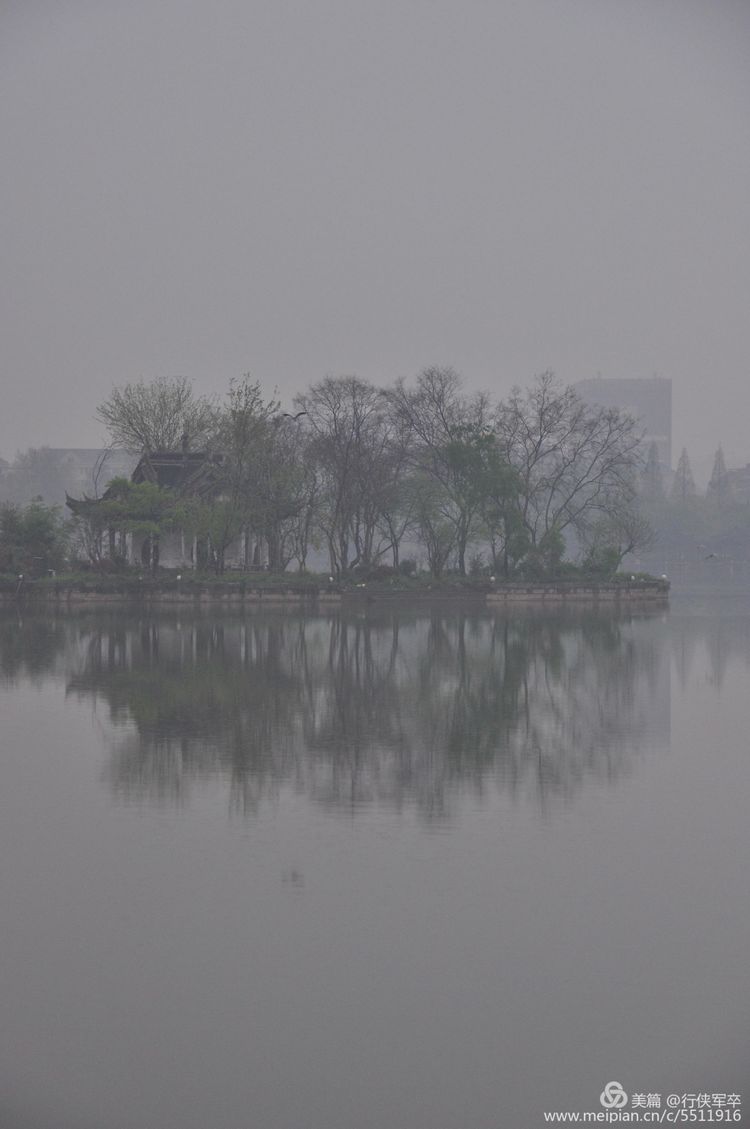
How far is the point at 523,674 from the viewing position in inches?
897

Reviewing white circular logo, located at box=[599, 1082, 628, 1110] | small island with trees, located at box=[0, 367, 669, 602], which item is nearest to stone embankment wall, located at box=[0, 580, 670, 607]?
small island with trees, located at box=[0, 367, 669, 602]

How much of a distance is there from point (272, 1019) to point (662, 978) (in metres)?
2.03

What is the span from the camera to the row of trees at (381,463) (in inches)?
2183

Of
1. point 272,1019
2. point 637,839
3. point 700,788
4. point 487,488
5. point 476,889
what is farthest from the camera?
point 487,488

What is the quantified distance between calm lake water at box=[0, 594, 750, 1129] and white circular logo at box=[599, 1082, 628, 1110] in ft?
0.11

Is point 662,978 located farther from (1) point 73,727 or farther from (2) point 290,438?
(2) point 290,438

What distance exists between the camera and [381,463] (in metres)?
58.7

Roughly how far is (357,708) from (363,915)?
9.67 m

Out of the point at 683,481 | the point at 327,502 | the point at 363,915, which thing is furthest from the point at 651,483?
the point at 363,915

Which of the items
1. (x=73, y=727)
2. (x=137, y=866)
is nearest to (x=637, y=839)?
(x=137, y=866)

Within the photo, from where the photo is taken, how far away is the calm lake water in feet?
19.2

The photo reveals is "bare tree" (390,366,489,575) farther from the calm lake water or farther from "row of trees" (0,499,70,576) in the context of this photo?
the calm lake water

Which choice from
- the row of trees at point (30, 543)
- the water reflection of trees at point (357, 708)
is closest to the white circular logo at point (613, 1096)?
the water reflection of trees at point (357, 708)

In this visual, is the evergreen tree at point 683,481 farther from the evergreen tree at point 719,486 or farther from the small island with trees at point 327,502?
the small island with trees at point 327,502
